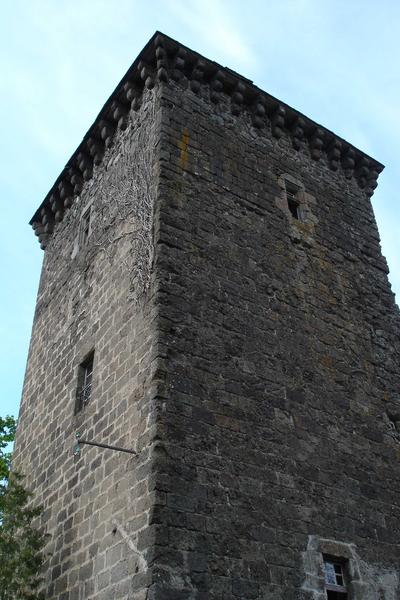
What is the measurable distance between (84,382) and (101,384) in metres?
0.79

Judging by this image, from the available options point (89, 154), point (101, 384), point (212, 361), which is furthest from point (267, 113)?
point (101, 384)

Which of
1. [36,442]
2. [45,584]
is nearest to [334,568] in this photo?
[45,584]

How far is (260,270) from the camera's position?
802cm

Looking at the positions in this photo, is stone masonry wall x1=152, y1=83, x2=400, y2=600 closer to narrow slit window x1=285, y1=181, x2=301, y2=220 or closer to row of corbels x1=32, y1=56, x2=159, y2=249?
narrow slit window x1=285, y1=181, x2=301, y2=220

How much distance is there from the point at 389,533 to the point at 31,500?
4.43 meters

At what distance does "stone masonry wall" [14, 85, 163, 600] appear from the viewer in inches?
236

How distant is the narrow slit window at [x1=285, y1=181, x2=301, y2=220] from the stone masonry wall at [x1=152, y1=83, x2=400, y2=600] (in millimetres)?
A: 135

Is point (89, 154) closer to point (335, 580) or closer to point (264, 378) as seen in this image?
point (264, 378)

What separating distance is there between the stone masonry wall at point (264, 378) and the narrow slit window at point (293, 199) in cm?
13

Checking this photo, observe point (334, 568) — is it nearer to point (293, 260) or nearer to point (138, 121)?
point (293, 260)

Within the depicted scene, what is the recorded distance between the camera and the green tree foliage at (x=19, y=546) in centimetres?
730

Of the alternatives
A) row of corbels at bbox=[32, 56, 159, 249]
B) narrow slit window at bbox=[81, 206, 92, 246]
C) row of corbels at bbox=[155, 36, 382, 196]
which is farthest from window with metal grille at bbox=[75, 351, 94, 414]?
row of corbels at bbox=[155, 36, 382, 196]

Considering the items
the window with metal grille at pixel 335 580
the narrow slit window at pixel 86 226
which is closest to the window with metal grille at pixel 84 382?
the narrow slit window at pixel 86 226

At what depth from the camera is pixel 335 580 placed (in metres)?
6.43
